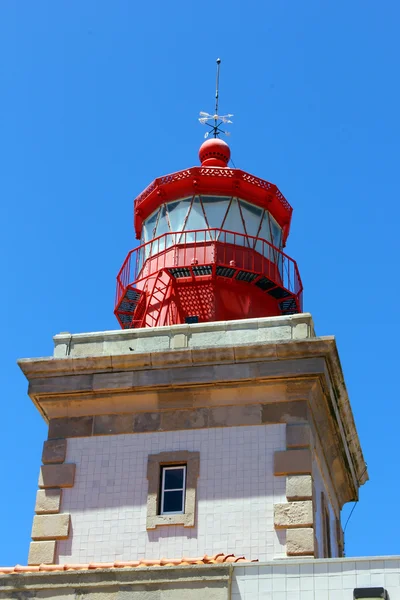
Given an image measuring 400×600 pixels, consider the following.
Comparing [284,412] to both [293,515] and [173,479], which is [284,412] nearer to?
[293,515]

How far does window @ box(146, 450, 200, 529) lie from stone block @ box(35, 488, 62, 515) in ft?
4.65

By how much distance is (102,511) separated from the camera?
17.2m

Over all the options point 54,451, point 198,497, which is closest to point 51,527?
point 54,451

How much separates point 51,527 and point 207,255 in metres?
6.01

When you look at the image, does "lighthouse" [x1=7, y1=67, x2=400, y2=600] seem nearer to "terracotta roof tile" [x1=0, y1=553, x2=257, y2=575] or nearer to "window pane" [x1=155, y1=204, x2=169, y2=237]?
"terracotta roof tile" [x1=0, y1=553, x2=257, y2=575]

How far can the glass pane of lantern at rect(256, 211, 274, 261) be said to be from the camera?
21.8m

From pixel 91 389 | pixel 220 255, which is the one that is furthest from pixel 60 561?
pixel 220 255

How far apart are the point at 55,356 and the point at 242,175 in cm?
577

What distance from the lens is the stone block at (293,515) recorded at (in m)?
16.3

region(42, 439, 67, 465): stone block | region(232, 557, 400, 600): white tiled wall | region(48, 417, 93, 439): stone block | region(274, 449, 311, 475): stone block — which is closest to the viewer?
region(232, 557, 400, 600): white tiled wall

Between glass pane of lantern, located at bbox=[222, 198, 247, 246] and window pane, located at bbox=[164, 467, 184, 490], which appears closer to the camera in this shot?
window pane, located at bbox=[164, 467, 184, 490]

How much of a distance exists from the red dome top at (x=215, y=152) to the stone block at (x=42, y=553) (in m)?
9.34

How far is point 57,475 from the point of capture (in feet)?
58.0

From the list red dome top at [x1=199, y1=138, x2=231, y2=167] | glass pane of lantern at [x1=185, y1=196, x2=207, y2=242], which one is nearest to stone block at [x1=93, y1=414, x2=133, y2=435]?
glass pane of lantern at [x1=185, y1=196, x2=207, y2=242]
